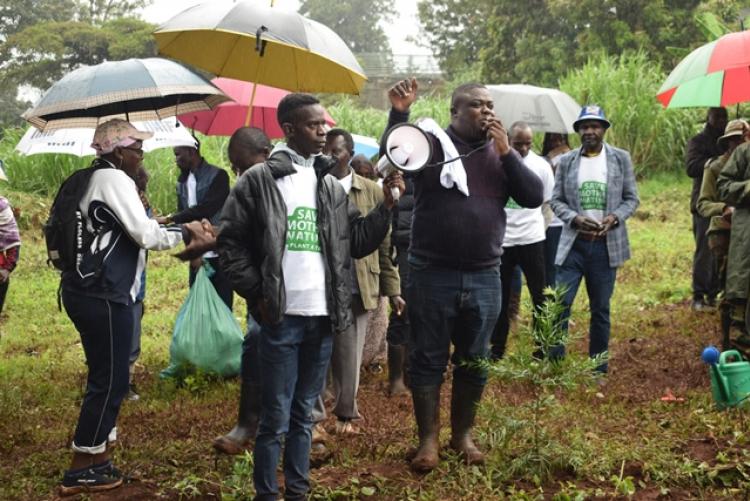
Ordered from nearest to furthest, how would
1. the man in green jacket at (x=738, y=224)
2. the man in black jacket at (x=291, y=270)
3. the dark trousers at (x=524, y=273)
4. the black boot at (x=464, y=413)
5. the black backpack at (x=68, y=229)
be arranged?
the man in black jacket at (x=291, y=270) < the black backpack at (x=68, y=229) < the black boot at (x=464, y=413) < the man in green jacket at (x=738, y=224) < the dark trousers at (x=524, y=273)

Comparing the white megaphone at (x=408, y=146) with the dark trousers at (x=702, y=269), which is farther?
the dark trousers at (x=702, y=269)

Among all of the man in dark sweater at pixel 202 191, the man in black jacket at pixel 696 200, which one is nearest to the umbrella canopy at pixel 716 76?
the man in black jacket at pixel 696 200

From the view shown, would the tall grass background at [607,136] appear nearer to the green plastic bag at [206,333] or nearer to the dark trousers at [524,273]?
the green plastic bag at [206,333]

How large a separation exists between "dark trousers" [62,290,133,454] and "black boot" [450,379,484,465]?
1781mm

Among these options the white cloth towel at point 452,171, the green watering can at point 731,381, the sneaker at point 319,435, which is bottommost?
the sneaker at point 319,435

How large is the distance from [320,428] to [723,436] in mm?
2373

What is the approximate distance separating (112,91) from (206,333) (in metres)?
2.20

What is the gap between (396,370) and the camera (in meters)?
7.00

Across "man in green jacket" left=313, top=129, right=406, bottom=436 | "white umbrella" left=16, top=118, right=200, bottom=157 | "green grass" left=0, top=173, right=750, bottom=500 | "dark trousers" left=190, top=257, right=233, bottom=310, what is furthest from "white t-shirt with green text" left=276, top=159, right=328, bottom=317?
"dark trousers" left=190, top=257, right=233, bottom=310

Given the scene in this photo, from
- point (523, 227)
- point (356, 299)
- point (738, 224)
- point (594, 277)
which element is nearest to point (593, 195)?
point (594, 277)

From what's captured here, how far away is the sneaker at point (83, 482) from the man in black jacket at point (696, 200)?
619cm

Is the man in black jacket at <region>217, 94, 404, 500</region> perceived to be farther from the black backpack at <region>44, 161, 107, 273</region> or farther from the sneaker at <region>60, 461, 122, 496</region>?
the sneaker at <region>60, 461, 122, 496</region>

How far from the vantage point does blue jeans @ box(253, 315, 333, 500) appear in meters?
4.21

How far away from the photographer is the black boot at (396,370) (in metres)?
6.97
